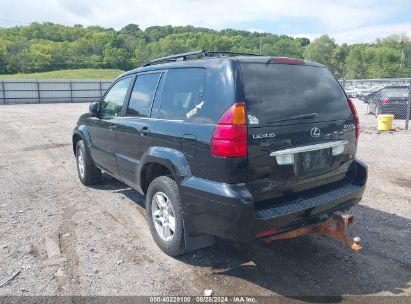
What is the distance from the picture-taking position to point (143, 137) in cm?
404

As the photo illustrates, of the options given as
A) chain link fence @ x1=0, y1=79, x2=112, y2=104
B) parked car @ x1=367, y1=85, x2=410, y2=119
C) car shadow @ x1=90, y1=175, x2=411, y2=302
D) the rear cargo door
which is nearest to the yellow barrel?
parked car @ x1=367, y1=85, x2=410, y2=119

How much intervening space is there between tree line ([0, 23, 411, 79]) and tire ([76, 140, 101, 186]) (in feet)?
232

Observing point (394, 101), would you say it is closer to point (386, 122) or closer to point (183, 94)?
point (386, 122)

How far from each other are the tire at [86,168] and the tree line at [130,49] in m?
70.6

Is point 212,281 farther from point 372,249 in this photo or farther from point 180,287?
point 372,249

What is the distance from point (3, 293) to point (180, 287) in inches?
62.0

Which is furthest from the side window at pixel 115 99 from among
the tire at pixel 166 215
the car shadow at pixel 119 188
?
the tire at pixel 166 215

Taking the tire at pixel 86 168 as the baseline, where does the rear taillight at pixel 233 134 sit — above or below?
above

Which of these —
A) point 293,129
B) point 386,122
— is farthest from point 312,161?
point 386,122

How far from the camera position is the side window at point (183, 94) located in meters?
3.36

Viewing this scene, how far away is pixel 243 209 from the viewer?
9.42 feet

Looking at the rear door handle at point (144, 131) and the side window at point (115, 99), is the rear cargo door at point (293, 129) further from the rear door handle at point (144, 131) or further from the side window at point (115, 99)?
the side window at point (115, 99)

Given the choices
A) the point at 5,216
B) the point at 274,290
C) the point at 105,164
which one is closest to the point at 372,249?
the point at 274,290

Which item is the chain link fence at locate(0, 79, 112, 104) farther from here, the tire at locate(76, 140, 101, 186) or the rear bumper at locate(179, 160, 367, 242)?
the rear bumper at locate(179, 160, 367, 242)
